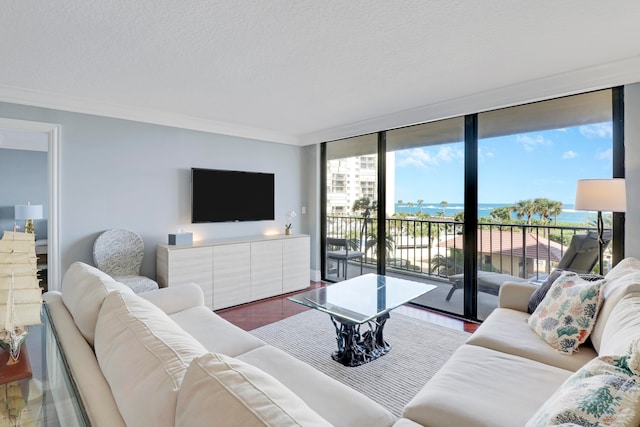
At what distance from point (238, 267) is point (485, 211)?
2906 mm

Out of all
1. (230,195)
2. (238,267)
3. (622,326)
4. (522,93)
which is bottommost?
(238,267)

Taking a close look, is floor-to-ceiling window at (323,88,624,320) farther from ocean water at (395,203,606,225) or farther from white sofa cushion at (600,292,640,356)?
white sofa cushion at (600,292,640,356)

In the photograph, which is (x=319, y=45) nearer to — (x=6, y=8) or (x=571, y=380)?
(x=6, y=8)

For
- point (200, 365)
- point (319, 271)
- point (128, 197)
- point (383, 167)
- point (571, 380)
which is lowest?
point (319, 271)

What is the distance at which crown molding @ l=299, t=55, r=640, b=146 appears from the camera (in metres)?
2.38

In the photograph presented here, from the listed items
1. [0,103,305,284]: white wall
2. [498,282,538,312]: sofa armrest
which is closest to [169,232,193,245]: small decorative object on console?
[0,103,305,284]: white wall

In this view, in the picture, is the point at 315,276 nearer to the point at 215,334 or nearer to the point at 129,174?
the point at 129,174

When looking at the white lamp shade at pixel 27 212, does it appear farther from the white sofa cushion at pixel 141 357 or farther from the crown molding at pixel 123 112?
the white sofa cushion at pixel 141 357

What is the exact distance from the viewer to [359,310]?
7.64ft

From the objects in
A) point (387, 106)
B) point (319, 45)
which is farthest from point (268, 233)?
point (319, 45)

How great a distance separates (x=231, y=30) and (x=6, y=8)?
45.6 inches

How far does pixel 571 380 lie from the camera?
0.91 m

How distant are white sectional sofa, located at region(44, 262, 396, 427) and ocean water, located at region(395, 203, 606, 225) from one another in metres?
2.59

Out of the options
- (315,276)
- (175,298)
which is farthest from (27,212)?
(315,276)
